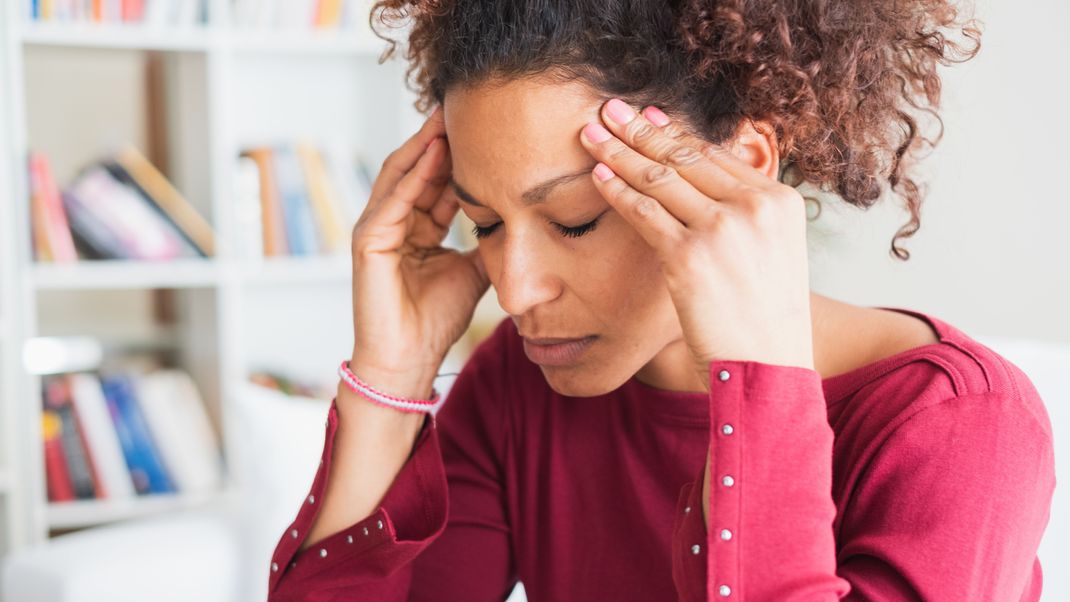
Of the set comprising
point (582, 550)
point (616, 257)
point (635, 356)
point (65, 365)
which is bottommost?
Answer: point (65, 365)

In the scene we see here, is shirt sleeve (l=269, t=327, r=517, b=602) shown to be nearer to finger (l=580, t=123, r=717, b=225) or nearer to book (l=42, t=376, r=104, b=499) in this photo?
finger (l=580, t=123, r=717, b=225)

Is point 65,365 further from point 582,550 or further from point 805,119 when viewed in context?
point 805,119

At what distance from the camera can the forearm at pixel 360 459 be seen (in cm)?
118

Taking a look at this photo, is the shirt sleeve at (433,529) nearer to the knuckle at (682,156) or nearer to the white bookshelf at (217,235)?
the knuckle at (682,156)

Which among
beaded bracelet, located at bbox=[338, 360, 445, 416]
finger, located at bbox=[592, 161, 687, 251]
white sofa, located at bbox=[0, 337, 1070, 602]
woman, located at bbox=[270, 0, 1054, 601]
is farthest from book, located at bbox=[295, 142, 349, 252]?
finger, located at bbox=[592, 161, 687, 251]

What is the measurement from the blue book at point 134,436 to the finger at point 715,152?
1806 mm

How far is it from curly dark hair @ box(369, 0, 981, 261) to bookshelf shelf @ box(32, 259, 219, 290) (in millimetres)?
1480

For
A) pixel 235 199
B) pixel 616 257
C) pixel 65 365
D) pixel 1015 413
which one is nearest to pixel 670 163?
pixel 616 257

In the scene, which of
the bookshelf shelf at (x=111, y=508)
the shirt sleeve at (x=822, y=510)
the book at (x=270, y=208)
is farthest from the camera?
the book at (x=270, y=208)

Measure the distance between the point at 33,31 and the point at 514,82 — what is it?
1.65m

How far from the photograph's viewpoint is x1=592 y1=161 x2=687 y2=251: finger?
2.84 ft

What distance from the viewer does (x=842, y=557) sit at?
2.93 feet

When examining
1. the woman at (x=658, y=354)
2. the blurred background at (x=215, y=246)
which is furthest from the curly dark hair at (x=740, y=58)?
the blurred background at (x=215, y=246)

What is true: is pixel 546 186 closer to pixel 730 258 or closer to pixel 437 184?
pixel 730 258
